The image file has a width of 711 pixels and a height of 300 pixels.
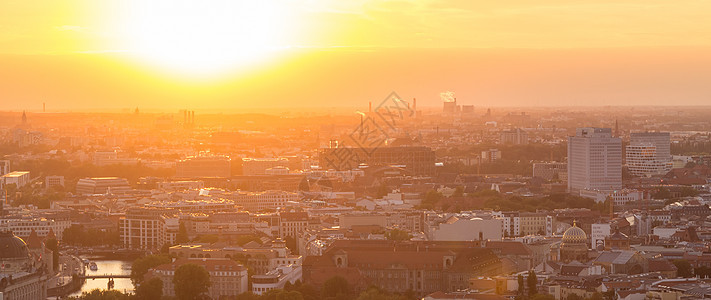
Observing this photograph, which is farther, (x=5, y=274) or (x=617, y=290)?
(x=5, y=274)

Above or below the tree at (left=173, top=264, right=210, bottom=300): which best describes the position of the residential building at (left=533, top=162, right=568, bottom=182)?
above

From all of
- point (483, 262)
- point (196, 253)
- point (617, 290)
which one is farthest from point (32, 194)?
point (617, 290)

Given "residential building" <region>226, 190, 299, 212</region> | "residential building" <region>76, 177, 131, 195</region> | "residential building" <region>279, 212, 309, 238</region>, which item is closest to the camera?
"residential building" <region>279, 212, 309, 238</region>

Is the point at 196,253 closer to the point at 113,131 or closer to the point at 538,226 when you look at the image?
the point at 538,226

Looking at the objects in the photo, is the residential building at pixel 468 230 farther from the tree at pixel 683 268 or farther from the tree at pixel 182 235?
the tree at pixel 182 235

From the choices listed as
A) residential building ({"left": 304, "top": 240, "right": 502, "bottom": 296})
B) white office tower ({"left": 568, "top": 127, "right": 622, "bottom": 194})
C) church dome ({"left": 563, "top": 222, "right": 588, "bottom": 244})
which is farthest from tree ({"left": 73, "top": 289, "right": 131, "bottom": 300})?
white office tower ({"left": 568, "top": 127, "right": 622, "bottom": 194})

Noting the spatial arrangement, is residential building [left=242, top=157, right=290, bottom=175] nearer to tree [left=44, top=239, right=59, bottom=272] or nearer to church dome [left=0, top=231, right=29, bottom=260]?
tree [left=44, top=239, right=59, bottom=272]

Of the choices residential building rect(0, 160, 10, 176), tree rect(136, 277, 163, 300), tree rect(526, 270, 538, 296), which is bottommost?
tree rect(136, 277, 163, 300)

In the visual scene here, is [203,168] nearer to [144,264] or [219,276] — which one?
[144,264]
